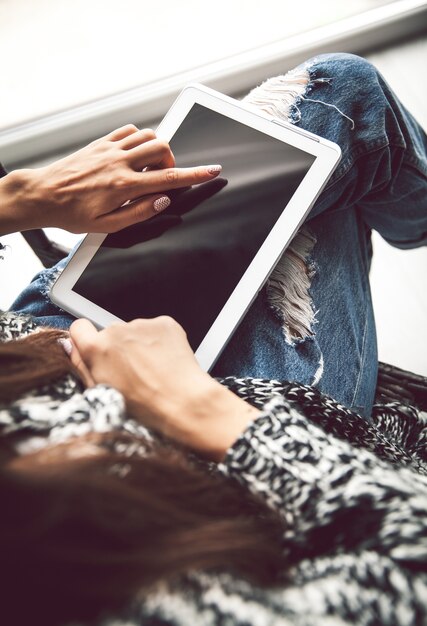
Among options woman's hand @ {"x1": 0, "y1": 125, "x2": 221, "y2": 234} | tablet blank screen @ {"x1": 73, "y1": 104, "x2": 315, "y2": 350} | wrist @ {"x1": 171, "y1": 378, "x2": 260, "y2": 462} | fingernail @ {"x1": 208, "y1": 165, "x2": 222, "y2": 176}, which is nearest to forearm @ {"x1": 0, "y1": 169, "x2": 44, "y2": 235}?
woman's hand @ {"x1": 0, "y1": 125, "x2": 221, "y2": 234}

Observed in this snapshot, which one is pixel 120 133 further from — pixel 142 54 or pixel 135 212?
pixel 142 54

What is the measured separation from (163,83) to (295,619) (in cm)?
117

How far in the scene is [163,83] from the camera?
114 cm

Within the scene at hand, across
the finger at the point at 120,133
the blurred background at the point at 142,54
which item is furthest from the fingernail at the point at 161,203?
the blurred background at the point at 142,54

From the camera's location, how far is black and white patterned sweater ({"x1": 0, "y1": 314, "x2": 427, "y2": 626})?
314mm

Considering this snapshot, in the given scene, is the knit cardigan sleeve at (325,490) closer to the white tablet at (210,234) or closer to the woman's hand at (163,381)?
the woman's hand at (163,381)

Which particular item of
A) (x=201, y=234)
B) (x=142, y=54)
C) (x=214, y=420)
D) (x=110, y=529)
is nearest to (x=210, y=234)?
(x=201, y=234)

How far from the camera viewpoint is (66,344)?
523 mm

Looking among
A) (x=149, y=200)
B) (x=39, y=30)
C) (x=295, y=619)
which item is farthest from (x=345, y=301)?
(x=39, y=30)

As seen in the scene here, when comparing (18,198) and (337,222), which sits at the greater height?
(18,198)

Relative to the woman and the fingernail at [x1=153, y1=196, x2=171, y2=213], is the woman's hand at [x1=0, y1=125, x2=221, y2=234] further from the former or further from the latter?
the woman

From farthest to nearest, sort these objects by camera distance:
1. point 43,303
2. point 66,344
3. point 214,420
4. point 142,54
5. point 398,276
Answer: point 142,54 < point 398,276 < point 43,303 < point 66,344 < point 214,420

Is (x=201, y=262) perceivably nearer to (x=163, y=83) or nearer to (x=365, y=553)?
(x=365, y=553)

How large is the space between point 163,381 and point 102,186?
0.89 feet
